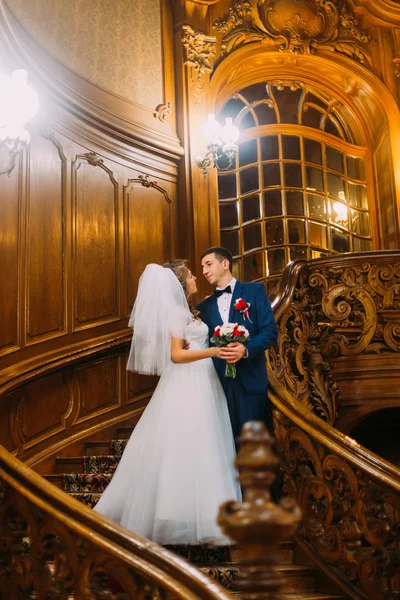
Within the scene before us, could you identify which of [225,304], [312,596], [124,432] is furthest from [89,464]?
[312,596]

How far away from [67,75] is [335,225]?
12.5 ft

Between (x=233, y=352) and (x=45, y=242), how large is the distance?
2.69m

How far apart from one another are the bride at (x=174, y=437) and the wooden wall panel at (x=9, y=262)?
1.57 m

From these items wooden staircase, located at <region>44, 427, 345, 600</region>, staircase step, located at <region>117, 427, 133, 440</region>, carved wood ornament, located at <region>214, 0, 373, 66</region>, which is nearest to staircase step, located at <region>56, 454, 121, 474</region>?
wooden staircase, located at <region>44, 427, 345, 600</region>

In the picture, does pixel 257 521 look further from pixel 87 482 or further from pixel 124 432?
pixel 124 432

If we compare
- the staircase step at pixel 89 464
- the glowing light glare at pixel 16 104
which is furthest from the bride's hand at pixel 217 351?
the glowing light glare at pixel 16 104

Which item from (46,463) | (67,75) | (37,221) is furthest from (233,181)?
(46,463)

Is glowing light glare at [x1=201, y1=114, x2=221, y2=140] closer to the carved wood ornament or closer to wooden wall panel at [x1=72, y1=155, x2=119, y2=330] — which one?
wooden wall panel at [x1=72, y1=155, x2=119, y2=330]

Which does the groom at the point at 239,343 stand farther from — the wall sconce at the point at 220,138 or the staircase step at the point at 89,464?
the wall sconce at the point at 220,138

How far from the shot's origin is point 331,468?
13.0ft

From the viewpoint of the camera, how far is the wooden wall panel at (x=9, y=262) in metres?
5.59

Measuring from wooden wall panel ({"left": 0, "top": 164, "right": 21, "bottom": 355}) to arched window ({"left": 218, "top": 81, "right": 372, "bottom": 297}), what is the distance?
333 cm

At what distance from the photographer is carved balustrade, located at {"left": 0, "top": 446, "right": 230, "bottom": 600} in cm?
265

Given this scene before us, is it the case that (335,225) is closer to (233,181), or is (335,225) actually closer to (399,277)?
(233,181)
